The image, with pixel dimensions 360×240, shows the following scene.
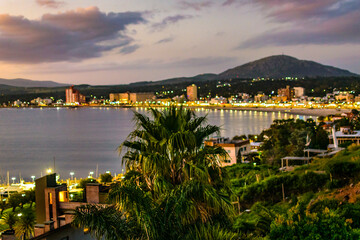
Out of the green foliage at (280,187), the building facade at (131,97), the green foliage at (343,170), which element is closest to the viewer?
the green foliage at (343,170)

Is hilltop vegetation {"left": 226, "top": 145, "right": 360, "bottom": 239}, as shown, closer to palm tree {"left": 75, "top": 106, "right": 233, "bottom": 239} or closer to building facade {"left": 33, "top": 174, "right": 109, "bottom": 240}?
palm tree {"left": 75, "top": 106, "right": 233, "bottom": 239}

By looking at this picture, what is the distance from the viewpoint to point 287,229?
3.61 m

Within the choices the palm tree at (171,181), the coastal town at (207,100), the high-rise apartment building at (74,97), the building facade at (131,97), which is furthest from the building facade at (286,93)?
the palm tree at (171,181)

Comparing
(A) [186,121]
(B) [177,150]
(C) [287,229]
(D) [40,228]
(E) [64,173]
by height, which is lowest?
(E) [64,173]

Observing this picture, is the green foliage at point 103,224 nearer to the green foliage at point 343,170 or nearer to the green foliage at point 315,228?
the green foliage at point 315,228

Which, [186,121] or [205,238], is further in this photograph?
[186,121]

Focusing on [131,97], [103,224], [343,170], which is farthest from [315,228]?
[131,97]

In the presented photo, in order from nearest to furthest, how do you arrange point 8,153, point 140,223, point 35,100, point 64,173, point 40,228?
point 140,223 < point 40,228 < point 64,173 < point 8,153 < point 35,100

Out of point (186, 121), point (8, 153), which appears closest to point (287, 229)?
→ point (186, 121)

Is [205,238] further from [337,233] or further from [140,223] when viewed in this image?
[337,233]

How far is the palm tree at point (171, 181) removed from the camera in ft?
9.19

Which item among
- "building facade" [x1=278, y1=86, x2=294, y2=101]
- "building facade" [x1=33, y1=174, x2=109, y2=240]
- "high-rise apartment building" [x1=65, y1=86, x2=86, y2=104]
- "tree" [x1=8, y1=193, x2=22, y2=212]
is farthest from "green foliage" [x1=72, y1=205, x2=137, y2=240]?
"high-rise apartment building" [x1=65, y1=86, x2=86, y2=104]

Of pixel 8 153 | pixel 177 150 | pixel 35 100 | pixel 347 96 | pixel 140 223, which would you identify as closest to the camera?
pixel 140 223

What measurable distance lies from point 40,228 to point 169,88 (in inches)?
7132
